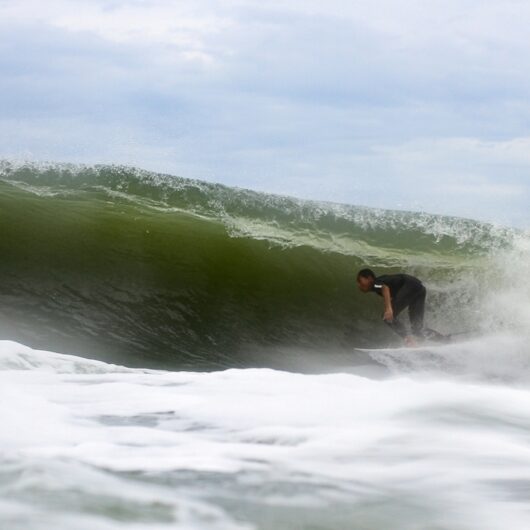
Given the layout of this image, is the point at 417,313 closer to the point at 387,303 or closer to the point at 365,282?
the point at 387,303

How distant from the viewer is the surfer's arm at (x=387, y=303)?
937cm

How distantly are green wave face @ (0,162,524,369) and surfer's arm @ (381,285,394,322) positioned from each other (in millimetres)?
1236

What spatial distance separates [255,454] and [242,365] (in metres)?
5.01

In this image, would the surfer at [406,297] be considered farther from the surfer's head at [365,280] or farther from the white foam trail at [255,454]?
the white foam trail at [255,454]

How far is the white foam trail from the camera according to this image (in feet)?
11.5

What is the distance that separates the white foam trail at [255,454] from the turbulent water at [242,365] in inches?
0.6

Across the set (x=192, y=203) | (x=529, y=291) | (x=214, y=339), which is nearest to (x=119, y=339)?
(x=214, y=339)

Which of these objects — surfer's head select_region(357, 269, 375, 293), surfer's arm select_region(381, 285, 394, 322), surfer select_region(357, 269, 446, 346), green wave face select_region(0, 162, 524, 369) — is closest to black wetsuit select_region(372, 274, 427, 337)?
surfer select_region(357, 269, 446, 346)

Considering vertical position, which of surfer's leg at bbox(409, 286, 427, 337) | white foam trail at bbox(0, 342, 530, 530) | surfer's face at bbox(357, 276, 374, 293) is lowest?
white foam trail at bbox(0, 342, 530, 530)

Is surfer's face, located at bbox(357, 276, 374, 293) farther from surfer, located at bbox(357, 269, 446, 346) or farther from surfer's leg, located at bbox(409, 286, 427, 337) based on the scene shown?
surfer's leg, located at bbox(409, 286, 427, 337)

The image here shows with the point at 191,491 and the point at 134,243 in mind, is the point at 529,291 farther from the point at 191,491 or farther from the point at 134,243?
the point at 191,491

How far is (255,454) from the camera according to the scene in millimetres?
4367

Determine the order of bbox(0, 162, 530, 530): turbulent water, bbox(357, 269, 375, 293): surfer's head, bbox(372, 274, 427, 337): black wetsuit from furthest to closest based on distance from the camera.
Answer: bbox(372, 274, 427, 337): black wetsuit → bbox(357, 269, 375, 293): surfer's head → bbox(0, 162, 530, 530): turbulent water

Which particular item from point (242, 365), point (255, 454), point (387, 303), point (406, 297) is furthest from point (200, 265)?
point (255, 454)
